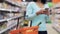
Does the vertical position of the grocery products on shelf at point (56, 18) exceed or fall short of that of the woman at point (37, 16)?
it falls short

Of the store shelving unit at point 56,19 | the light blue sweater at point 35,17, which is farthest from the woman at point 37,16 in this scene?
the store shelving unit at point 56,19

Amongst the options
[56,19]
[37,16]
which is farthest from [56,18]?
[37,16]

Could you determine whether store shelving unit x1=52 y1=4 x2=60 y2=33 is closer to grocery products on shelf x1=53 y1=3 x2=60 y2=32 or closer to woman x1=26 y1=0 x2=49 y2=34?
grocery products on shelf x1=53 y1=3 x2=60 y2=32

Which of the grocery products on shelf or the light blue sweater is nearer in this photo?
the light blue sweater

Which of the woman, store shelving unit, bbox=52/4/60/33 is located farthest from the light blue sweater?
store shelving unit, bbox=52/4/60/33

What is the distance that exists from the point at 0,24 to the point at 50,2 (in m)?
1.35

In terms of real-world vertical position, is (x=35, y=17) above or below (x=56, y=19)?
above

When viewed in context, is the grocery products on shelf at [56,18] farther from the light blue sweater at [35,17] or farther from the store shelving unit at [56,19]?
the light blue sweater at [35,17]

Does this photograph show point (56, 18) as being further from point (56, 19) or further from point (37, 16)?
point (37, 16)

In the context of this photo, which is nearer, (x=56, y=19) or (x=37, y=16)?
(x=37, y=16)

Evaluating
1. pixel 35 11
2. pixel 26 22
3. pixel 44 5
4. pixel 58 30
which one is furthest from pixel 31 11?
pixel 58 30

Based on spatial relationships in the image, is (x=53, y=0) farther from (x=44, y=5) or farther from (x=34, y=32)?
(x=34, y=32)

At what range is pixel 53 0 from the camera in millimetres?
4062

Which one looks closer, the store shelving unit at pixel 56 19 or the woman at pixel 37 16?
the woman at pixel 37 16
